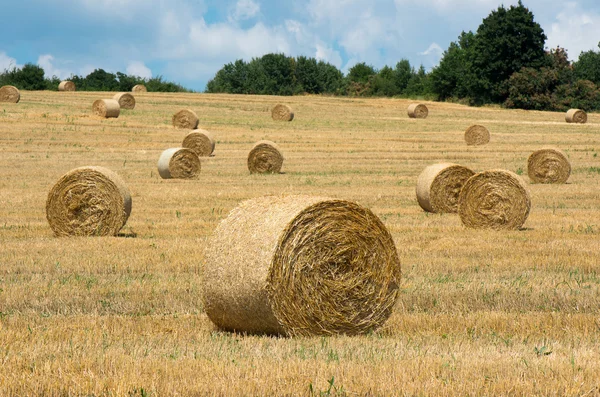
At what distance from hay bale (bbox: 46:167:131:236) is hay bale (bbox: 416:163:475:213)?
6310mm

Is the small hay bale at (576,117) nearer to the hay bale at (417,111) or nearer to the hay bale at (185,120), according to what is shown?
the hay bale at (417,111)

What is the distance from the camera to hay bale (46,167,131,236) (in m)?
14.0

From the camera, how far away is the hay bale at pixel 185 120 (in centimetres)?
3844

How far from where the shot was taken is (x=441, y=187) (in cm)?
1752

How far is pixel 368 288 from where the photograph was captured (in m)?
7.83

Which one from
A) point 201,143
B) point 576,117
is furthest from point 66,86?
point 576,117

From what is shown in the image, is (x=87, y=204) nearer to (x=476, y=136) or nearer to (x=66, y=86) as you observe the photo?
(x=476, y=136)

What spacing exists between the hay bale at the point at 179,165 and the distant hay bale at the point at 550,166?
938cm

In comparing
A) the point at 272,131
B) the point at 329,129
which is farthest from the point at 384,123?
the point at 272,131

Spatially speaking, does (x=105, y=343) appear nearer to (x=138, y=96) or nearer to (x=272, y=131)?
(x=272, y=131)

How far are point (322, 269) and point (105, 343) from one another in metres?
2.01

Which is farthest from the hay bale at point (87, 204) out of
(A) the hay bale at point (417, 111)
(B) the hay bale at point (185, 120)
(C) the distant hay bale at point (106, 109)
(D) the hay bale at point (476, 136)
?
(A) the hay bale at point (417, 111)

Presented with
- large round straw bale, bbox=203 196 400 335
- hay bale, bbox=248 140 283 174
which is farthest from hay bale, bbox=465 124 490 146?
large round straw bale, bbox=203 196 400 335

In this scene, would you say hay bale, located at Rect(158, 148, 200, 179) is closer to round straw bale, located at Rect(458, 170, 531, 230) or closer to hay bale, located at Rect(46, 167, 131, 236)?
hay bale, located at Rect(46, 167, 131, 236)
